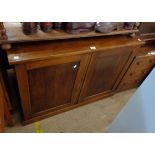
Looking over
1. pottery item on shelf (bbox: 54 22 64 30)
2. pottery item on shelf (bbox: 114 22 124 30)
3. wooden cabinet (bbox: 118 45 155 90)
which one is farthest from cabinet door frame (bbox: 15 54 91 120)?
wooden cabinet (bbox: 118 45 155 90)

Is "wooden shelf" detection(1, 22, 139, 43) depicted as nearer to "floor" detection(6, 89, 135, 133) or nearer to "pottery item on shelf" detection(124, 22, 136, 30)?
"pottery item on shelf" detection(124, 22, 136, 30)

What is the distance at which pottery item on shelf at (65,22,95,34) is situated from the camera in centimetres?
117

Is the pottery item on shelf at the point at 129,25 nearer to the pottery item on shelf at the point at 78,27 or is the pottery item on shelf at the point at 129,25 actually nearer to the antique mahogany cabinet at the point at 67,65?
the antique mahogany cabinet at the point at 67,65

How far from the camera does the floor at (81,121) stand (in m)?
1.59

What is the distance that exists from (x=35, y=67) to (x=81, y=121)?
864mm

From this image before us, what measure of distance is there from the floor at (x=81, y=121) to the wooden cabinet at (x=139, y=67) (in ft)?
0.89

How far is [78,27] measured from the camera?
1200 mm

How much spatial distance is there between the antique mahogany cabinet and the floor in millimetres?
68

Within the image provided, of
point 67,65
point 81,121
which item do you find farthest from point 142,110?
point 81,121

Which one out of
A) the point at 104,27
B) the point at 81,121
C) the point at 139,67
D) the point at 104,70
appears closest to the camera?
the point at 104,27

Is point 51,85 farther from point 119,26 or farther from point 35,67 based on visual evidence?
point 119,26

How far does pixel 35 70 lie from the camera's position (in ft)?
3.83
